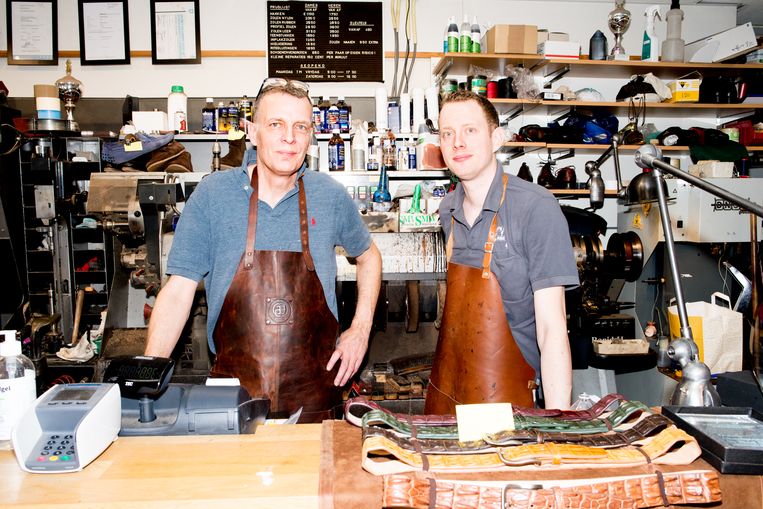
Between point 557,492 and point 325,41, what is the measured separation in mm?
4458

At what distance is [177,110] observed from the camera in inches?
173

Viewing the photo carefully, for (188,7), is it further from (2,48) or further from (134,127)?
(2,48)

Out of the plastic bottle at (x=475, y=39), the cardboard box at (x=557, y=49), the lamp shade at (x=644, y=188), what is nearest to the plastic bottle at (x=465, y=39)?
the plastic bottle at (x=475, y=39)

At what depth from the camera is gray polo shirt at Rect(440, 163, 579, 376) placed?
172 centimetres

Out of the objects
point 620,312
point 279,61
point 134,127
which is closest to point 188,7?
point 279,61

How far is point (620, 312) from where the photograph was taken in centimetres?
356

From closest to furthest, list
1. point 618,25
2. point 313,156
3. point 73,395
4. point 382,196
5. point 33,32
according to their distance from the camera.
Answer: point 73,395 → point 382,196 → point 313,156 → point 618,25 → point 33,32

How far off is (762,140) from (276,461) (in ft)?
16.4

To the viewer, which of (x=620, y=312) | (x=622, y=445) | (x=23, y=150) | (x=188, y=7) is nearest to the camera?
(x=622, y=445)

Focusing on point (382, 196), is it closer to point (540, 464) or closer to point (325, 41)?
point (325, 41)

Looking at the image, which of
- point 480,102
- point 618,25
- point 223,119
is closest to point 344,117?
point 223,119

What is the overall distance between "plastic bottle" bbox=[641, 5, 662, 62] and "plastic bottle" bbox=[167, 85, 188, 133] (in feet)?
12.7

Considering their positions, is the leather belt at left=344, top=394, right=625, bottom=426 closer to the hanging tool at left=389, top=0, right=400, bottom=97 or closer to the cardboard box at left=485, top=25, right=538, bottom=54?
the cardboard box at left=485, top=25, right=538, bottom=54

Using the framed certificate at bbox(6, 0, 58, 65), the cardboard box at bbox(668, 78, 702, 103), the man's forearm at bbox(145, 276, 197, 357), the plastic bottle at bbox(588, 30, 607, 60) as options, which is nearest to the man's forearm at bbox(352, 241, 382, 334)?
the man's forearm at bbox(145, 276, 197, 357)
